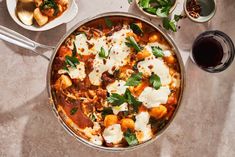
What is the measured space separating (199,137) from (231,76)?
11.2 inches

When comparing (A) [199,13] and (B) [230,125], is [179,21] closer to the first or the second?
(A) [199,13]

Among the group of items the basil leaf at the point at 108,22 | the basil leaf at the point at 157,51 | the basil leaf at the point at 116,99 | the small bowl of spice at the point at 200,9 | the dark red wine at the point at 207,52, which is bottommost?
the basil leaf at the point at 116,99

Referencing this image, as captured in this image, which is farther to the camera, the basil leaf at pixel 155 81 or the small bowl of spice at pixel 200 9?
the small bowl of spice at pixel 200 9

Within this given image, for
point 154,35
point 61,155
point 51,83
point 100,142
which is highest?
point 154,35

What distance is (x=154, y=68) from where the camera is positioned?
200 cm

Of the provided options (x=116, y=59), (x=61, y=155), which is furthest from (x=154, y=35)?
(x=61, y=155)

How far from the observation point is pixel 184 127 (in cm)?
221

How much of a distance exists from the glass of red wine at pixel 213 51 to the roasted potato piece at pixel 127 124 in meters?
0.37

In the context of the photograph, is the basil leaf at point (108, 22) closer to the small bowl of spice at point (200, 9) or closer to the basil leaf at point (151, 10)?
the basil leaf at point (151, 10)

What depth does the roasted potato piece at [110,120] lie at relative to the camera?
2.00 meters

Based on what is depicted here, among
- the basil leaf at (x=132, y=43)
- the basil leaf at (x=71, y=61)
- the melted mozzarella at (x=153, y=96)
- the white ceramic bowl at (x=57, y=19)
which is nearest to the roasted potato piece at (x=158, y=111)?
the melted mozzarella at (x=153, y=96)

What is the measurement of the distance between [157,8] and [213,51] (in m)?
0.29

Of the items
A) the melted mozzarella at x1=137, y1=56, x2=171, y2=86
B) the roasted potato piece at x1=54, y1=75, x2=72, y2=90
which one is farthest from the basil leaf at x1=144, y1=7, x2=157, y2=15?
the roasted potato piece at x1=54, y1=75, x2=72, y2=90

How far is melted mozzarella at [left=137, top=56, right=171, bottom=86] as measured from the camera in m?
1.99
